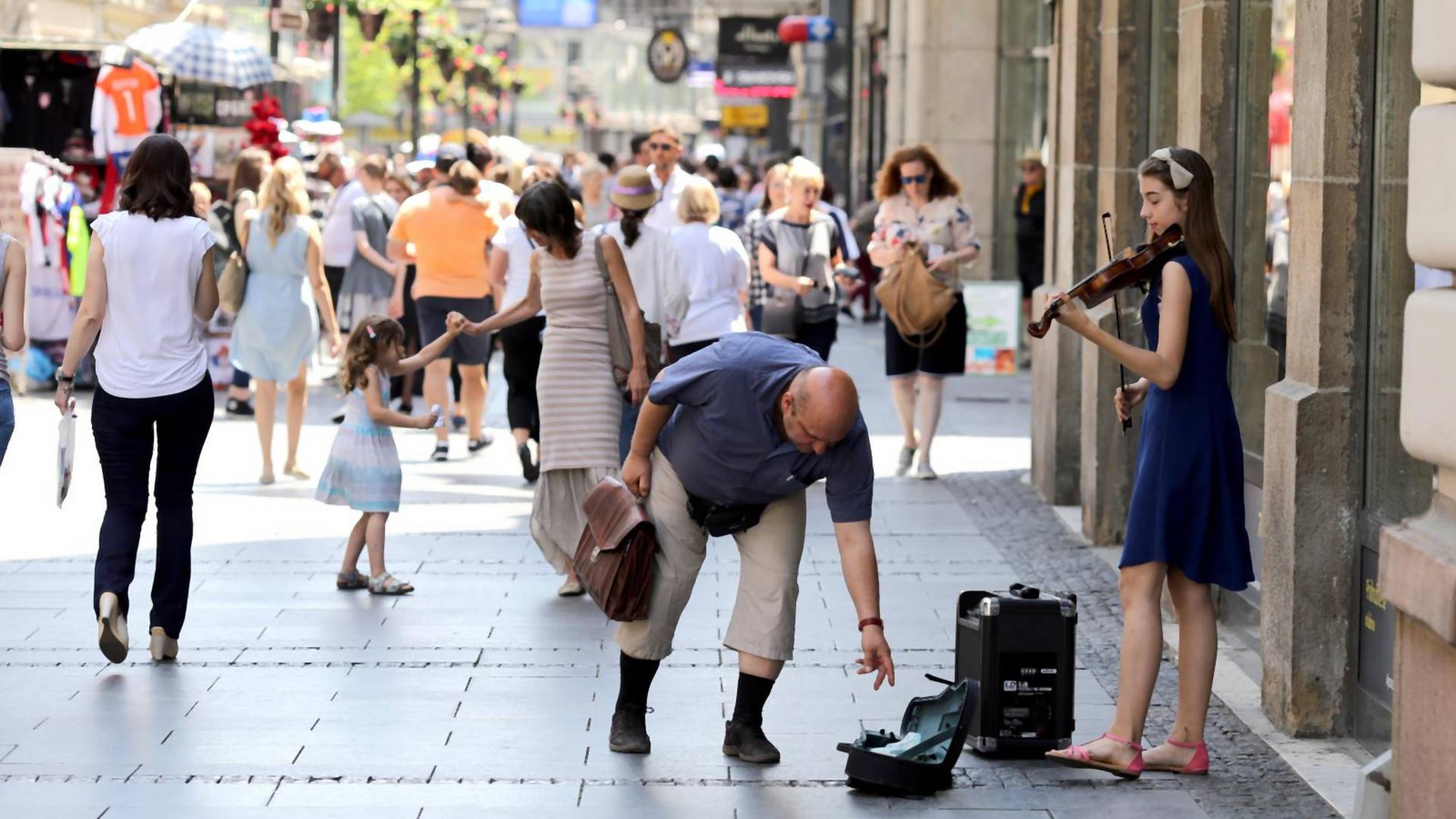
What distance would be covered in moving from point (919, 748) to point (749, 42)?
121ft

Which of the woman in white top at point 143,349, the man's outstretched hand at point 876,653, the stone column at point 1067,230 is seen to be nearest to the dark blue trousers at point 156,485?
the woman in white top at point 143,349

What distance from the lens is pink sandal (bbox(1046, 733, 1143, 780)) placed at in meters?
6.59

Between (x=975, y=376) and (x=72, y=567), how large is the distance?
470 inches

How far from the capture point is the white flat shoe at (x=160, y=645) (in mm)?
8055

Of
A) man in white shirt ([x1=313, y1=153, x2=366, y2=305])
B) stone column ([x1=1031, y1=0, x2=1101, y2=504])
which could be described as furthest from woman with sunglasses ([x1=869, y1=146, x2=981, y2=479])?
man in white shirt ([x1=313, y1=153, x2=366, y2=305])

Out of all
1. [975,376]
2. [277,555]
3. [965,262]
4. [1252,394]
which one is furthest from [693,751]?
[975,376]

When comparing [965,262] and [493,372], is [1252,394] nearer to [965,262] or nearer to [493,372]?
[965,262]

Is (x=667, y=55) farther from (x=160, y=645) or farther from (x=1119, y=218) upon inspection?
(x=160, y=645)

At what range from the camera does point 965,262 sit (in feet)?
43.8

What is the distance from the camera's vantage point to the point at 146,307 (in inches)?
313

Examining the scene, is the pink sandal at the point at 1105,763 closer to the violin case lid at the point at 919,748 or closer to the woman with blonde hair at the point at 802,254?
the violin case lid at the point at 919,748

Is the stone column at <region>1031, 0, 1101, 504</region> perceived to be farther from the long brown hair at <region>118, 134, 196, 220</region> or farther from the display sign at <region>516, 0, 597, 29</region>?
the display sign at <region>516, 0, 597, 29</region>

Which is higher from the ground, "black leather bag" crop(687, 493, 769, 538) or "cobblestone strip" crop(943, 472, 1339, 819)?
"black leather bag" crop(687, 493, 769, 538)

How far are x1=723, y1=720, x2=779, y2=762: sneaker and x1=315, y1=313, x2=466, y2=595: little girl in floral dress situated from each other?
3.10m
